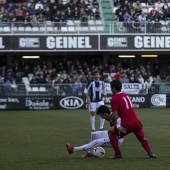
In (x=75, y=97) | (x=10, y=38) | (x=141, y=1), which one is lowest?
(x=75, y=97)

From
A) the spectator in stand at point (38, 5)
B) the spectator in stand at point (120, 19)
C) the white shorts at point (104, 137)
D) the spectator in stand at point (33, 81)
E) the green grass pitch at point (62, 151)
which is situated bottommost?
the green grass pitch at point (62, 151)

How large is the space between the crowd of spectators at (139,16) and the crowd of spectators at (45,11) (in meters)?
1.85

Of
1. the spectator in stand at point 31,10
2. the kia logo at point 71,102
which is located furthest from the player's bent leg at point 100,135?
the spectator in stand at point 31,10

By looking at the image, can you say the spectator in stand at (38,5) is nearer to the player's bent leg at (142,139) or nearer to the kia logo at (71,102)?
the kia logo at (71,102)

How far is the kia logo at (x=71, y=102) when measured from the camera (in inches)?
1476

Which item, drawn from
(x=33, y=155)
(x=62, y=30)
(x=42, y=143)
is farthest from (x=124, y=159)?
(x=62, y=30)

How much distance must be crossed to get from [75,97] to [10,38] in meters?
6.79

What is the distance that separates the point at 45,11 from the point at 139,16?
6664 mm

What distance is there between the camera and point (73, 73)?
4009 centimetres

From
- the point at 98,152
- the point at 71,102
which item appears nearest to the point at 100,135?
the point at 98,152

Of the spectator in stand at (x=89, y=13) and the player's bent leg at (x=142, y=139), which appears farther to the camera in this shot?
the spectator in stand at (x=89, y=13)

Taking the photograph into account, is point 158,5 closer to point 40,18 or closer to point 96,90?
point 40,18

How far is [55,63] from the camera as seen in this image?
140 feet

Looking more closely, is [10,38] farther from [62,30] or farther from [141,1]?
[141,1]
